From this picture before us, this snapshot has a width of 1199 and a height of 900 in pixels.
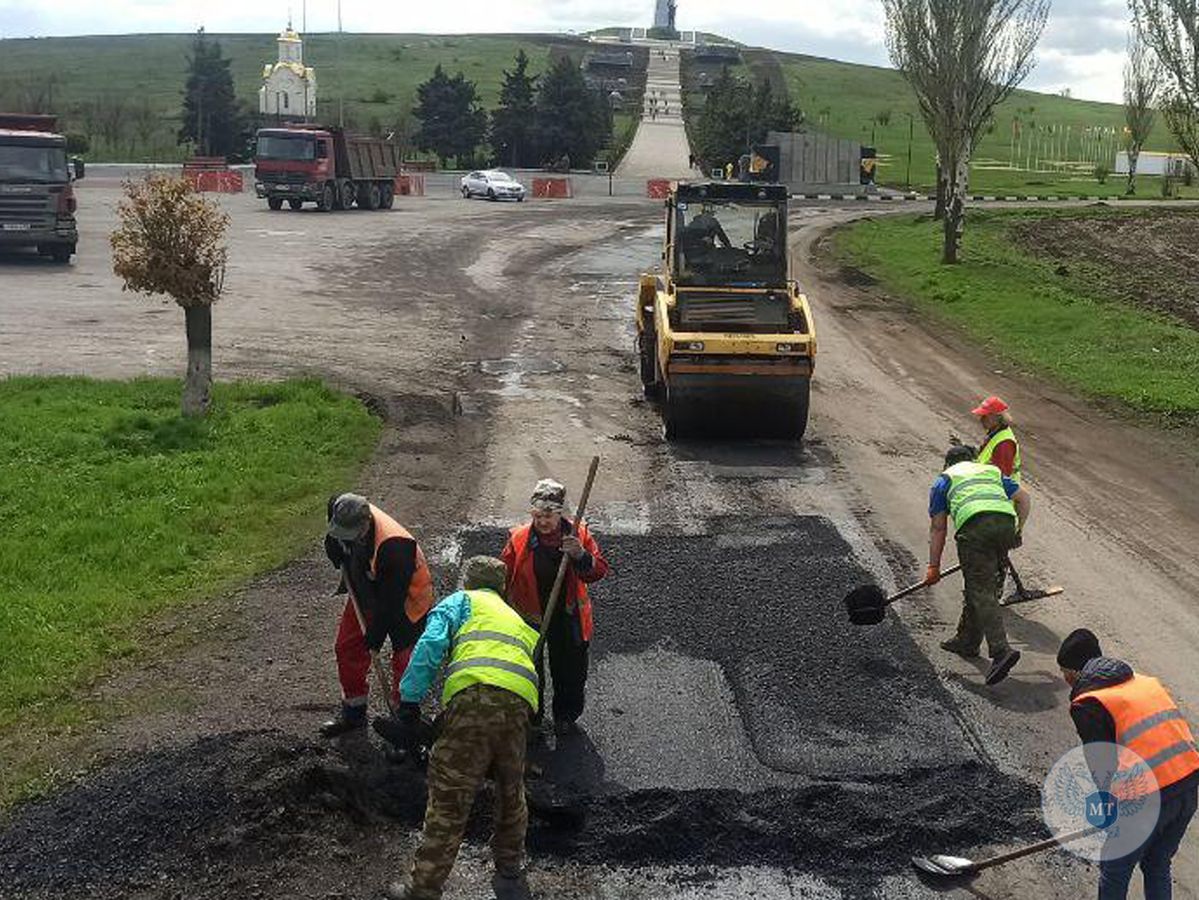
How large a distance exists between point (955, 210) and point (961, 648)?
23.9 m

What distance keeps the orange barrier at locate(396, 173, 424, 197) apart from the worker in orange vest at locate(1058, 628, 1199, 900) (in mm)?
50496

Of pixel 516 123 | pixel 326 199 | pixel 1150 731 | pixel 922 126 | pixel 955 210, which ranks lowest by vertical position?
pixel 1150 731

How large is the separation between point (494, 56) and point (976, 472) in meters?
136

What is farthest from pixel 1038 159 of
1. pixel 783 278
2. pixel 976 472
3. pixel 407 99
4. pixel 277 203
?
pixel 976 472

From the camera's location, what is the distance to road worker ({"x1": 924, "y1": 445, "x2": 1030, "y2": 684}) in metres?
8.70

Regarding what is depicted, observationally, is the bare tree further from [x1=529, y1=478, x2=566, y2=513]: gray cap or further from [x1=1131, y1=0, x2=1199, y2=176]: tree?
[x1=529, y1=478, x2=566, y2=513]: gray cap

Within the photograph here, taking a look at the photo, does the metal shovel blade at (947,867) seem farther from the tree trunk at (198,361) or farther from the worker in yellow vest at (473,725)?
the tree trunk at (198,361)

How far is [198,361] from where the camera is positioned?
1461 cm

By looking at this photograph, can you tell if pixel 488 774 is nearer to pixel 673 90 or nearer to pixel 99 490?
pixel 99 490

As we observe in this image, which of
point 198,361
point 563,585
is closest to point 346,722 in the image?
point 563,585

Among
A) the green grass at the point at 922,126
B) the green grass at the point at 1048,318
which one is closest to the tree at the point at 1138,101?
the green grass at the point at 922,126

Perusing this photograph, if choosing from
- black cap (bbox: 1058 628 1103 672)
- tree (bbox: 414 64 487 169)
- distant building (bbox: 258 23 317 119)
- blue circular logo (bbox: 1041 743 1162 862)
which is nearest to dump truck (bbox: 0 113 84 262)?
black cap (bbox: 1058 628 1103 672)

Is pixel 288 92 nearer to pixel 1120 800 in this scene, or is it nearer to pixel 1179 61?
pixel 1179 61

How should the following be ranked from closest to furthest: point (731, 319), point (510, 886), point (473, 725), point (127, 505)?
point (473, 725) → point (510, 886) → point (127, 505) → point (731, 319)
